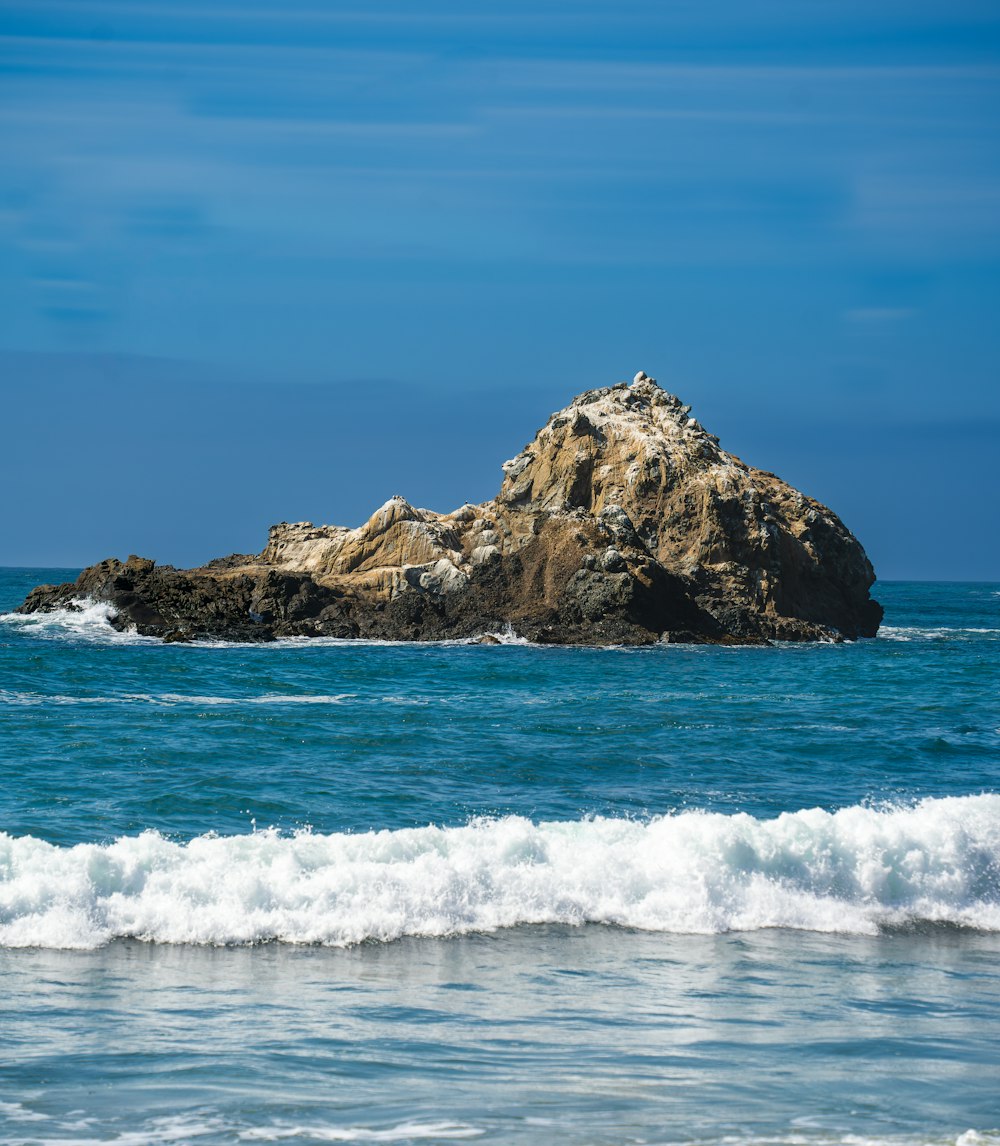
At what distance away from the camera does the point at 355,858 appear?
531 inches

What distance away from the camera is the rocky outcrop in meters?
43.9

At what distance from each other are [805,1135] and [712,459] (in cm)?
4318

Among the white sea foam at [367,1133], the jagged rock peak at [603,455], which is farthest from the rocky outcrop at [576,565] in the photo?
the white sea foam at [367,1133]

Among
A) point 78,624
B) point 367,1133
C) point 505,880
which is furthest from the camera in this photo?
point 78,624

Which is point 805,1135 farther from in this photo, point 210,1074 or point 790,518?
point 790,518

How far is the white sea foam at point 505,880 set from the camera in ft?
39.6

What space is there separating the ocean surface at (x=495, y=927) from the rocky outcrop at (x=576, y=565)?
19.2 meters

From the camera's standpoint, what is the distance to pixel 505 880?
43.3 feet

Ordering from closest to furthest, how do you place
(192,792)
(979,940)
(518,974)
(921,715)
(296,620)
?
(518,974) < (979,940) < (192,792) < (921,715) < (296,620)

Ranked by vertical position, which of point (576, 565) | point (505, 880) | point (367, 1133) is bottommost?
point (367, 1133)

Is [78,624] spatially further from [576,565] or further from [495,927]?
[495,927]

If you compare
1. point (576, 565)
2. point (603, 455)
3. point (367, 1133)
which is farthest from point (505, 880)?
point (603, 455)

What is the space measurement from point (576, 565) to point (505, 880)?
103 ft

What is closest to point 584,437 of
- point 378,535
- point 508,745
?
point 378,535
